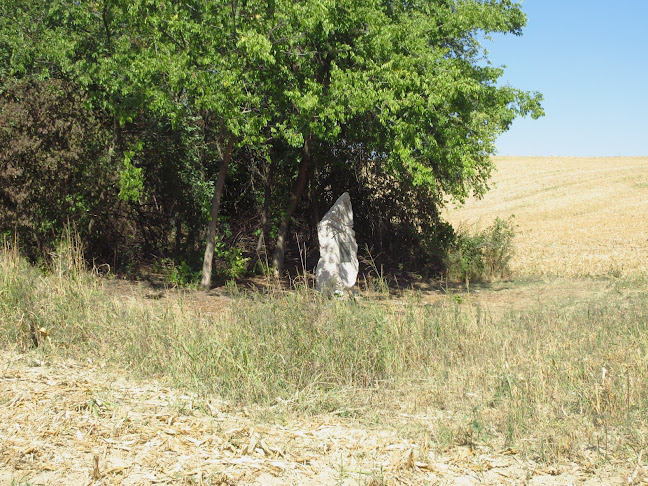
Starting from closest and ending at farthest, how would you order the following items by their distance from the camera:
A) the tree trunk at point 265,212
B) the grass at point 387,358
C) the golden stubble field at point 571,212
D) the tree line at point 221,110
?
the grass at point 387,358
the tree line at point 221,110
the tree trunk at point 265,212
the golden stubble field at point 571,212

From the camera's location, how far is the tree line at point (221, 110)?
1109cm

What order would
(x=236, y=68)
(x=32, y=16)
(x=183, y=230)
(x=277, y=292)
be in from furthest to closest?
(x=183, y=230) → (x=32, y=16) → (x=236, y=68) → (x=277, y=292)

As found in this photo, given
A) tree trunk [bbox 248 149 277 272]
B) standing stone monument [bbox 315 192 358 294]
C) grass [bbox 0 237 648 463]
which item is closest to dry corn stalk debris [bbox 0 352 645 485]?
grass [bbox 0 237 648 463]

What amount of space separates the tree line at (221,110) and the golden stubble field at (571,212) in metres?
3.31

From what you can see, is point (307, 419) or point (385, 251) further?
point (385, 251)

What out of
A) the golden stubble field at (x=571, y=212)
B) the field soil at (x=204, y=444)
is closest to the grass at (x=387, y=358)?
the field soil at (x=204, y=444)

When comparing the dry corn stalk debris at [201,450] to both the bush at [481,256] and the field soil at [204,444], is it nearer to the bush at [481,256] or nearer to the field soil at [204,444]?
the field soil at [204,444]

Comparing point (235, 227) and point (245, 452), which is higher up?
point (235, 227)

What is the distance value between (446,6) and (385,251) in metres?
5.80

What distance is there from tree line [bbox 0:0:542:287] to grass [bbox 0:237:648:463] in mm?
3579

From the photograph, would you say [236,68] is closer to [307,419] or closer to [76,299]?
[76,299]

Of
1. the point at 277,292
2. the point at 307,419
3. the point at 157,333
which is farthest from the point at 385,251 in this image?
the point at 307,419

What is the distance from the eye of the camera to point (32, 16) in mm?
13000

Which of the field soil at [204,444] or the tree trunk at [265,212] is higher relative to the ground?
the tree trunk at [265,212]
